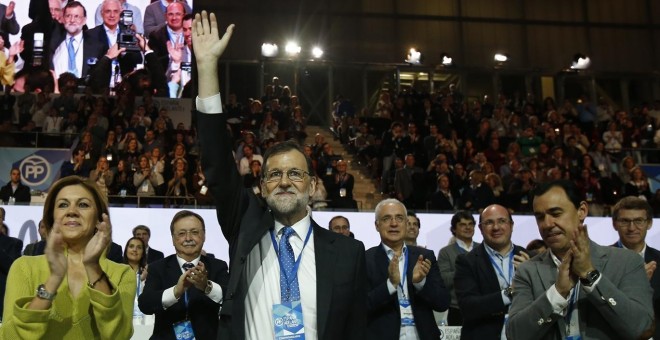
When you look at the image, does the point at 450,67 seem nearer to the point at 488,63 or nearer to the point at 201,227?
the point at 488,63

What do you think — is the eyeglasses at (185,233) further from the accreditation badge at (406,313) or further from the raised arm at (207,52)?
the raised arm at (207,52)

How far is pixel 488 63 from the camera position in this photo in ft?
75.7

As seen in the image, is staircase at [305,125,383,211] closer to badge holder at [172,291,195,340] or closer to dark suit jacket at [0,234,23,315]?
dark suit jacket at [0,234,23,315]

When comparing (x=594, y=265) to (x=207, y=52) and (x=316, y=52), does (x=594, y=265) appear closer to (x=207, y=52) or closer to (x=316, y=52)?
(x=207, y=52)

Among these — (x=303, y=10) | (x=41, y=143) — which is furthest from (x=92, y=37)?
(x=303, y=10)

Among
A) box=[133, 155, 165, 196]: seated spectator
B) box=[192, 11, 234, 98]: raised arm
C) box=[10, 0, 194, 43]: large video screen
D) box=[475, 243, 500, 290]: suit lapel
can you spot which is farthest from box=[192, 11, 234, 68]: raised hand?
box=[10, 0, 194, 43]: large video screen

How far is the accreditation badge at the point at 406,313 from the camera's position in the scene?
487 centimetres

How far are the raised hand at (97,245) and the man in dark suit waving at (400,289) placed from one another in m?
2.18

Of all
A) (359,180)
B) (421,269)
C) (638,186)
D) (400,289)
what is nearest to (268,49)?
(359,180)

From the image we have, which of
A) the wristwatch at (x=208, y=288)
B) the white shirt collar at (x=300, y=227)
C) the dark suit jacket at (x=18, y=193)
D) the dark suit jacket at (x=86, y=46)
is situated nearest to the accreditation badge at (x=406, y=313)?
the wristwatch at (x=208, y=288)

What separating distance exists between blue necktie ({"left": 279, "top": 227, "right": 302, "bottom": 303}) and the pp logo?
9850 mm

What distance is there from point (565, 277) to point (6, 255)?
4.43 meters

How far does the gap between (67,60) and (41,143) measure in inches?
163

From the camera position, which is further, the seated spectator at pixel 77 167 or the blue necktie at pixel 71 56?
the blue necktie at pixel 71 56
